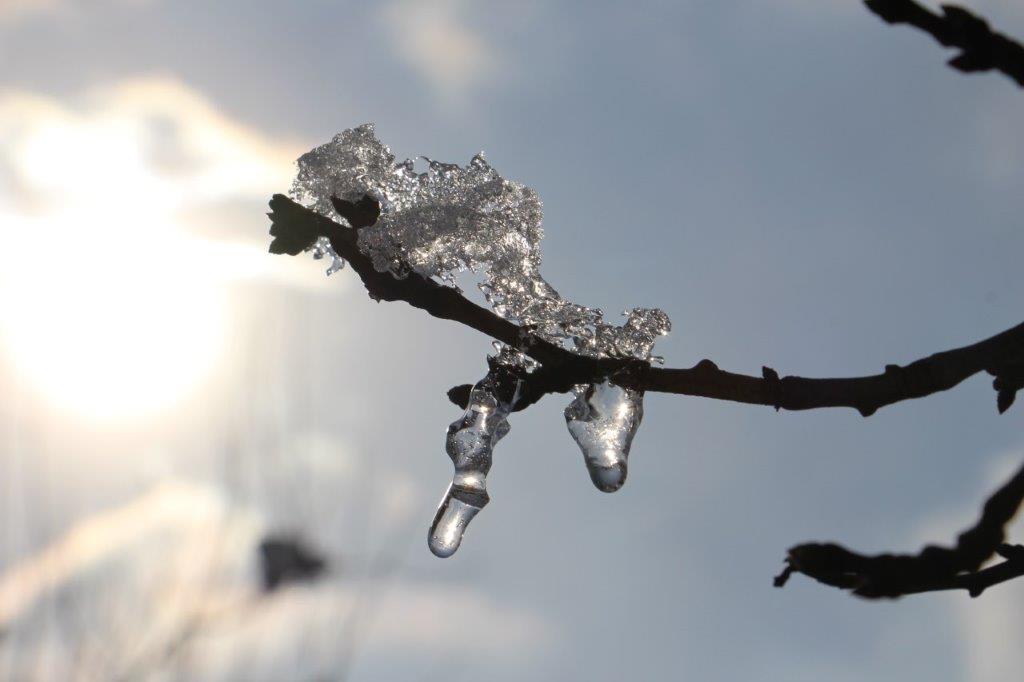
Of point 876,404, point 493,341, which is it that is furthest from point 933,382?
point 493,341

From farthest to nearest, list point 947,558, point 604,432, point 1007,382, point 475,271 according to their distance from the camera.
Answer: point 475,271
point 604,432
point 1007,382
point 947,558

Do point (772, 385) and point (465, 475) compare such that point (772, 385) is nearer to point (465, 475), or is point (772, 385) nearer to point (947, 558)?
point (947, 558)

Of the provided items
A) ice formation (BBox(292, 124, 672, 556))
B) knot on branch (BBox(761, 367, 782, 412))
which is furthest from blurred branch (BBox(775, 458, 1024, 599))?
ice formation (BBox(292, 124, 672, 556))

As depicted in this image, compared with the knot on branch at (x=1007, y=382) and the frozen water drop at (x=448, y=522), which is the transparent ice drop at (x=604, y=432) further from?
the knot on branch at (x=1007, y=382)

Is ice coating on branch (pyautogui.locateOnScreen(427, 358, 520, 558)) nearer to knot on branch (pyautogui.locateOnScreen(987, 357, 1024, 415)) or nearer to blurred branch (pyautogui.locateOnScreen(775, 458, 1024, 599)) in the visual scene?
blurred branch (pyautogui.locateOnScreen(775, 458, 1024, 599))

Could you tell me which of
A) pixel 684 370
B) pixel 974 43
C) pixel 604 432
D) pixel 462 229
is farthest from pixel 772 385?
pixel 462 229

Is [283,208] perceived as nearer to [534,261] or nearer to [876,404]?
[534,261]
